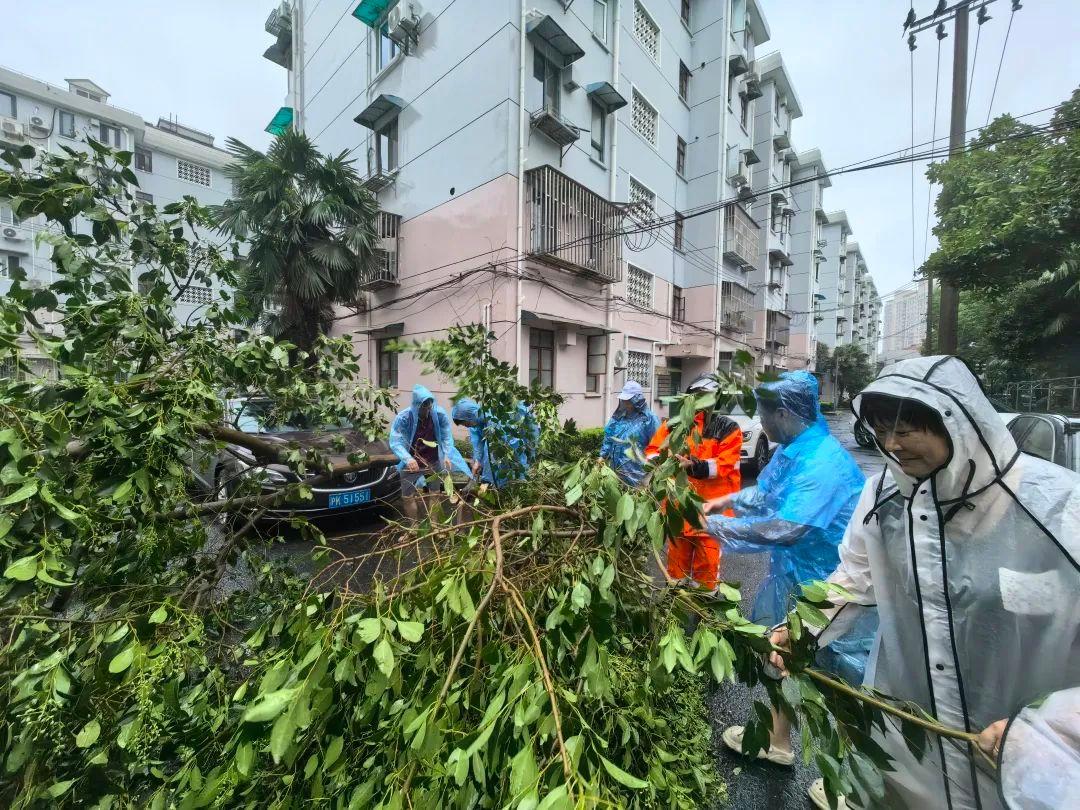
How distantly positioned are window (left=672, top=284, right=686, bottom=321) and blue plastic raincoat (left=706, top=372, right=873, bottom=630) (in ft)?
45.0

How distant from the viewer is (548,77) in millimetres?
9469

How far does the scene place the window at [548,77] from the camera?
9203mm

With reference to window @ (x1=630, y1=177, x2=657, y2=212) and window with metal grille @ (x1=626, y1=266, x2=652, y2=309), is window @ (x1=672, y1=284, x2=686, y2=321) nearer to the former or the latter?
window with metal grille @ (x1=626, y1=266, x2=652, y2=309)

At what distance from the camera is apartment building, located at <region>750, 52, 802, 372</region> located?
69.8 feet

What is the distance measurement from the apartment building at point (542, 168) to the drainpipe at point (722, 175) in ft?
0.25

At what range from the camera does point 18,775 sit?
109 centimetres

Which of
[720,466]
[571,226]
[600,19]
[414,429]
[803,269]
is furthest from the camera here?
[803,269]

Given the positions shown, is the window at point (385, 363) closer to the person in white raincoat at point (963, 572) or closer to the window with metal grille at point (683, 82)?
the person in white raincoat at point (963, 572)

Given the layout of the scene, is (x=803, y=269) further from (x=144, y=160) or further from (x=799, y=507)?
(x=144, y=160)

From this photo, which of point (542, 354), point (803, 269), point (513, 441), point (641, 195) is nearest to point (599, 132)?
point (641, 195)

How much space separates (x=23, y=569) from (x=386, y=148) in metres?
13.3

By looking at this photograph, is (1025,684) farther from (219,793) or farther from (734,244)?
(734,244)

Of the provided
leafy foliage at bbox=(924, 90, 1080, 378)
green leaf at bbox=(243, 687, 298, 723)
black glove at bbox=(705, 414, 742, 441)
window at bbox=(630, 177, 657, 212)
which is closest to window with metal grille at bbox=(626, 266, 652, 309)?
window at bbox=(630, 177, 657, 212)

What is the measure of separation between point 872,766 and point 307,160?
10902 mm
